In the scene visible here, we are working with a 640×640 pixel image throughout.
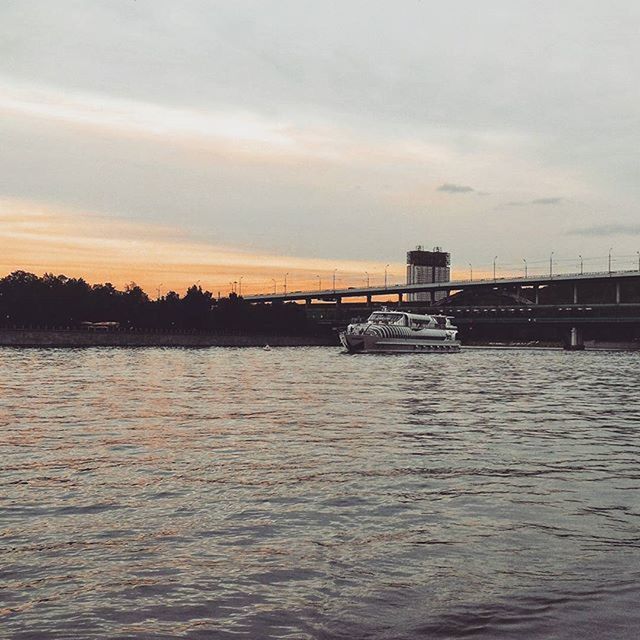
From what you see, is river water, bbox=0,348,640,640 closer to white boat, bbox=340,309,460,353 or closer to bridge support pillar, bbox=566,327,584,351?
white boat, bbox=340,309,460,353

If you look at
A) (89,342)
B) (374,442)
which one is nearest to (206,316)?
(89,342)

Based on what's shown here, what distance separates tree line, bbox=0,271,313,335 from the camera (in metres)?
159

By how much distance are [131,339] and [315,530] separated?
144m

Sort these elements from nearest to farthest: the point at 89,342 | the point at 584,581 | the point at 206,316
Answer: the point at 584,581
the point at 89,342
the point at 206,316

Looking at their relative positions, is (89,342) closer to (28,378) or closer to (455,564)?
(28,378)

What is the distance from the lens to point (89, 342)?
5669 inches

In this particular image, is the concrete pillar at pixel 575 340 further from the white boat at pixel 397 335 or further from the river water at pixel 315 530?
the river water at pixel 315 530

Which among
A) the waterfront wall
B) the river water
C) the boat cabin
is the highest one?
the boat cabin

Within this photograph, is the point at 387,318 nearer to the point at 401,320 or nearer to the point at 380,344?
the point at 401,320

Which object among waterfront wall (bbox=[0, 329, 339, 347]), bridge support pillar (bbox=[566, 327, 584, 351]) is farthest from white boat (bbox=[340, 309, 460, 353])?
bridge support pillar (bbox=[566, 327, 584, 351])

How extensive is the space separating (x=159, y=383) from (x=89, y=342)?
107 m

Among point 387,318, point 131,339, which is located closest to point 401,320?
point 387,318

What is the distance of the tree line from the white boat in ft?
203

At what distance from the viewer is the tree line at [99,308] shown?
6245 inches
